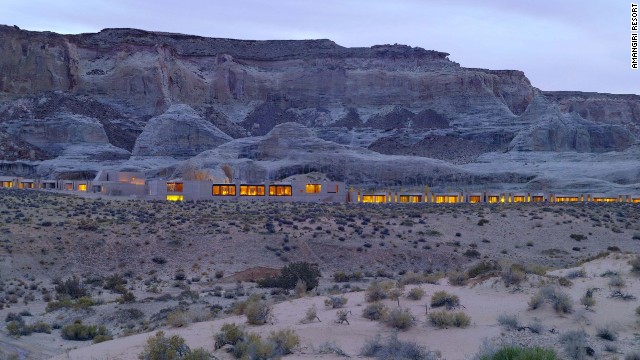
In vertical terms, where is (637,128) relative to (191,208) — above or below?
above

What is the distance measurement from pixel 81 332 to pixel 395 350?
416 inches

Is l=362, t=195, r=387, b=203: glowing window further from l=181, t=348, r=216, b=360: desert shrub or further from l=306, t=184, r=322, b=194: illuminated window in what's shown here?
l=181, t=348, r=216, b=360: desert shrub

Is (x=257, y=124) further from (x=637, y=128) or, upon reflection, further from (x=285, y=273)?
(x=285, y=273)

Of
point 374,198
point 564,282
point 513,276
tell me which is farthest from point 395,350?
point 374,198

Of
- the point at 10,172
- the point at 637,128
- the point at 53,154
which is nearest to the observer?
the point at 10,172

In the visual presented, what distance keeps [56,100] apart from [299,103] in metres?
47.9

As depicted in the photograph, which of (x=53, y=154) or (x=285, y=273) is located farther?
(x=53, y=154)

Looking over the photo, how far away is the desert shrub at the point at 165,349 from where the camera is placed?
13.3 m

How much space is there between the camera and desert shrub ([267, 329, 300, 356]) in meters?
→ 13.5

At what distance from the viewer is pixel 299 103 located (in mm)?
151625

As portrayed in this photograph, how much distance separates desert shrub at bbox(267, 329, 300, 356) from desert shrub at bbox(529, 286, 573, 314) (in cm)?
509

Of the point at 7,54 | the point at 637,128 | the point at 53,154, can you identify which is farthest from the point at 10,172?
the point at 637,128

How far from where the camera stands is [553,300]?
15.8m

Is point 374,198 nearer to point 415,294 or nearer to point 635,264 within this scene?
point 635,264
